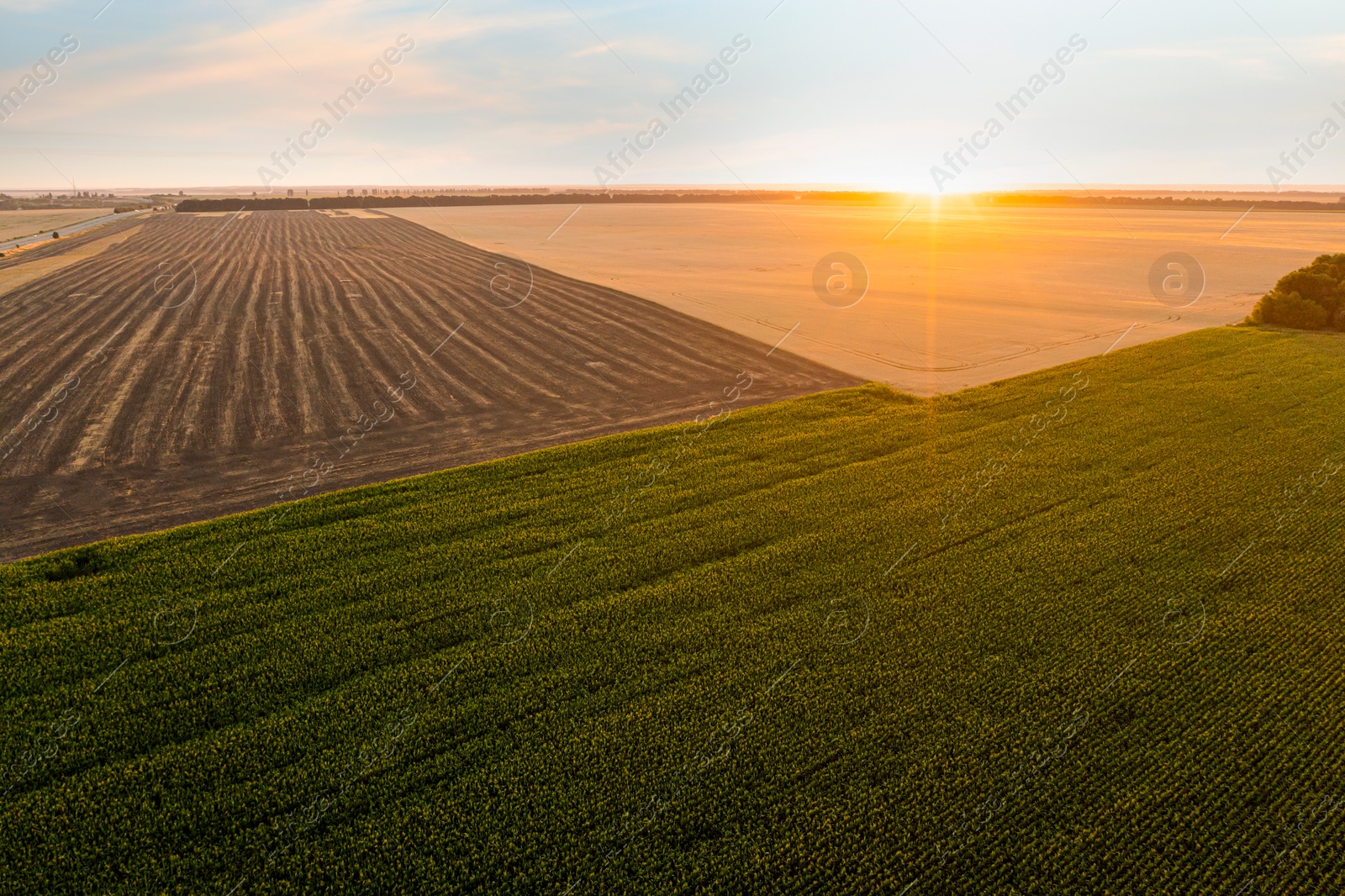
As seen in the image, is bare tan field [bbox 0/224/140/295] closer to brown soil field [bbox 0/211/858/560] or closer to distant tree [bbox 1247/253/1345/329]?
brown soil field [bbox 0/211/858/560]

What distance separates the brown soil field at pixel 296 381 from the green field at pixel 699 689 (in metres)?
3.57

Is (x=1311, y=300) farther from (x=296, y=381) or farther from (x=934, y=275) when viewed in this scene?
(x=296, y=381)

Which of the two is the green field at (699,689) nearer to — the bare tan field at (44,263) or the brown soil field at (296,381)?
the brown soil field at (296,381)

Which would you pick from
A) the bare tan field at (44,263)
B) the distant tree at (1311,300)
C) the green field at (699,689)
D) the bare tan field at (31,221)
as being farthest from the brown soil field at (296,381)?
the bare tan field at (31,221)

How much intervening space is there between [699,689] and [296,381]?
2221 cm

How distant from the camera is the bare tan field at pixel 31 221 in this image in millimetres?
82738

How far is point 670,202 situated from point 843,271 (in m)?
148

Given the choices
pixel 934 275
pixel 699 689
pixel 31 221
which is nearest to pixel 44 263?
pixel 699 689

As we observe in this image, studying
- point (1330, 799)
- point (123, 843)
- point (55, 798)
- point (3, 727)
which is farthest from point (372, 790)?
point (1330, 799)

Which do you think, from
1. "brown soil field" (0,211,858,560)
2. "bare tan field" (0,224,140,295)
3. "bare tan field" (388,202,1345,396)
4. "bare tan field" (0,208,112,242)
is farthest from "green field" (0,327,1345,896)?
"bare tan field" (0,208,112,242)

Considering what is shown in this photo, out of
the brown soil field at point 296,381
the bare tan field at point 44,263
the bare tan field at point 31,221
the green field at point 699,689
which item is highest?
the bare tan field at point 31,221

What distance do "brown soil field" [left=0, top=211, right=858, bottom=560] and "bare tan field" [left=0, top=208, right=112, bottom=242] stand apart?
4811 centimetres

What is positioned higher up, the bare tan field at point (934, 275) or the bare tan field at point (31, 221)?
the bare tan field at point (31, 221)

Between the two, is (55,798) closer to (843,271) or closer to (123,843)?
(123,843)
